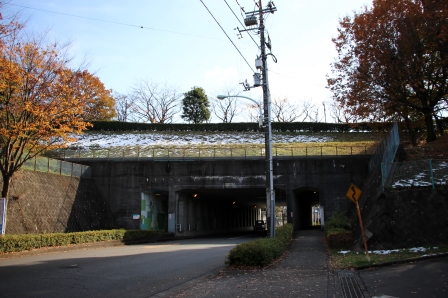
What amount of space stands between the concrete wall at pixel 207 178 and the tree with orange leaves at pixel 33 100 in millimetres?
14010

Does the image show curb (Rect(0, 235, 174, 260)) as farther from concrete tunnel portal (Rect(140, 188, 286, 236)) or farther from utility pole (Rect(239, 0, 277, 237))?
utility pole (Rect(239, 0, 277, 237))

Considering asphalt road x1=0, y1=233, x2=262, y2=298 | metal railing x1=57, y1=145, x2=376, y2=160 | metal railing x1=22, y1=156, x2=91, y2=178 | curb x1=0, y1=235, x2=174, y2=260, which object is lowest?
curb x1=0, y1=235, x2=174, y2=260

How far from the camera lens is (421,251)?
1283 centimetres

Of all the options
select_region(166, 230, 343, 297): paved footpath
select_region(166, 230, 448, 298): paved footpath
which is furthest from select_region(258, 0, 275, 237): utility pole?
select_region(166, 230, 448, 298): paved footpath

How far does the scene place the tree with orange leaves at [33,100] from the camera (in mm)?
17938

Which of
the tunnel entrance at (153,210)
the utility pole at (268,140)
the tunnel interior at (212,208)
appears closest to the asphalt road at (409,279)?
the utility pole at (268,140)

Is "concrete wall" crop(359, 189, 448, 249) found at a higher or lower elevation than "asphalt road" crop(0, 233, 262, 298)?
higher

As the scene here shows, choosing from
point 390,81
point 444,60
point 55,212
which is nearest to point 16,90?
point 55,212

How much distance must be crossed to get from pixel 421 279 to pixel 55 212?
2431cm

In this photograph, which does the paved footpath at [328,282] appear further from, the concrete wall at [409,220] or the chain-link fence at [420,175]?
the chain-link fence at [420,175]

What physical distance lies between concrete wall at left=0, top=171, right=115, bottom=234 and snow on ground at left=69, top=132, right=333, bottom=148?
17.1m

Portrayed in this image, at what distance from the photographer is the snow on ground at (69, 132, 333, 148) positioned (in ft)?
165

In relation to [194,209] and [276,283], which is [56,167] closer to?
[194,209]

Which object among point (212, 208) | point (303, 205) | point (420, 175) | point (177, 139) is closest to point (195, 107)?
point (177, 139)
